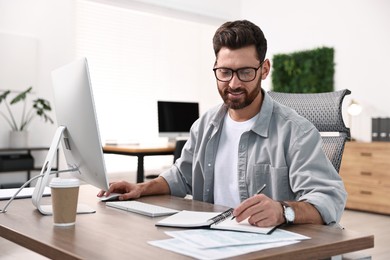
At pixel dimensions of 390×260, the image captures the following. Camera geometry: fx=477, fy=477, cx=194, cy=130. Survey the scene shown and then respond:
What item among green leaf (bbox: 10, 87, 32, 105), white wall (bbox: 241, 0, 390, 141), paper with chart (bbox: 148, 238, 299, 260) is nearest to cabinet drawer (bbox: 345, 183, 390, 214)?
white wall (bbox: 241, 0, 390, 141)

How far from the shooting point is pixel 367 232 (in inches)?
170

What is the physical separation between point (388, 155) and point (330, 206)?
13.6ft

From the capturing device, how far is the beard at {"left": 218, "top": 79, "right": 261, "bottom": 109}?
175 centimetres

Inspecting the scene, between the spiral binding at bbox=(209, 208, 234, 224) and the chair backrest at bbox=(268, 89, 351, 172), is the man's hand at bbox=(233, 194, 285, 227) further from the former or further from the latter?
the chair backrest at bbox=(268, 89, 351, 172)

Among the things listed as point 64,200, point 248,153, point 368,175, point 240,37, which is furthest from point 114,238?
point 368,175

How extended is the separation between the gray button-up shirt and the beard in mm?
61

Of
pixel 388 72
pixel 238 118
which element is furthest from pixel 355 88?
pixel 238 118

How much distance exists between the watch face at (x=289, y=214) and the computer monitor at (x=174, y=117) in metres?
4.29

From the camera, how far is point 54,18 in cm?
641

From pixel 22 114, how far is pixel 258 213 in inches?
214

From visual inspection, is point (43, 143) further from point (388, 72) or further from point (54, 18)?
point (388, 72)

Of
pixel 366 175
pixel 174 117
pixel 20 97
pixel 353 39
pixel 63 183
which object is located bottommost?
pixel 366 175

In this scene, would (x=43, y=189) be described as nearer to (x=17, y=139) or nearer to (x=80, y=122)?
(x=80, y=122)

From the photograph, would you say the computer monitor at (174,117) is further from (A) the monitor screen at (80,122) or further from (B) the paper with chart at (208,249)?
(B) the paper with chart at (208,249)
